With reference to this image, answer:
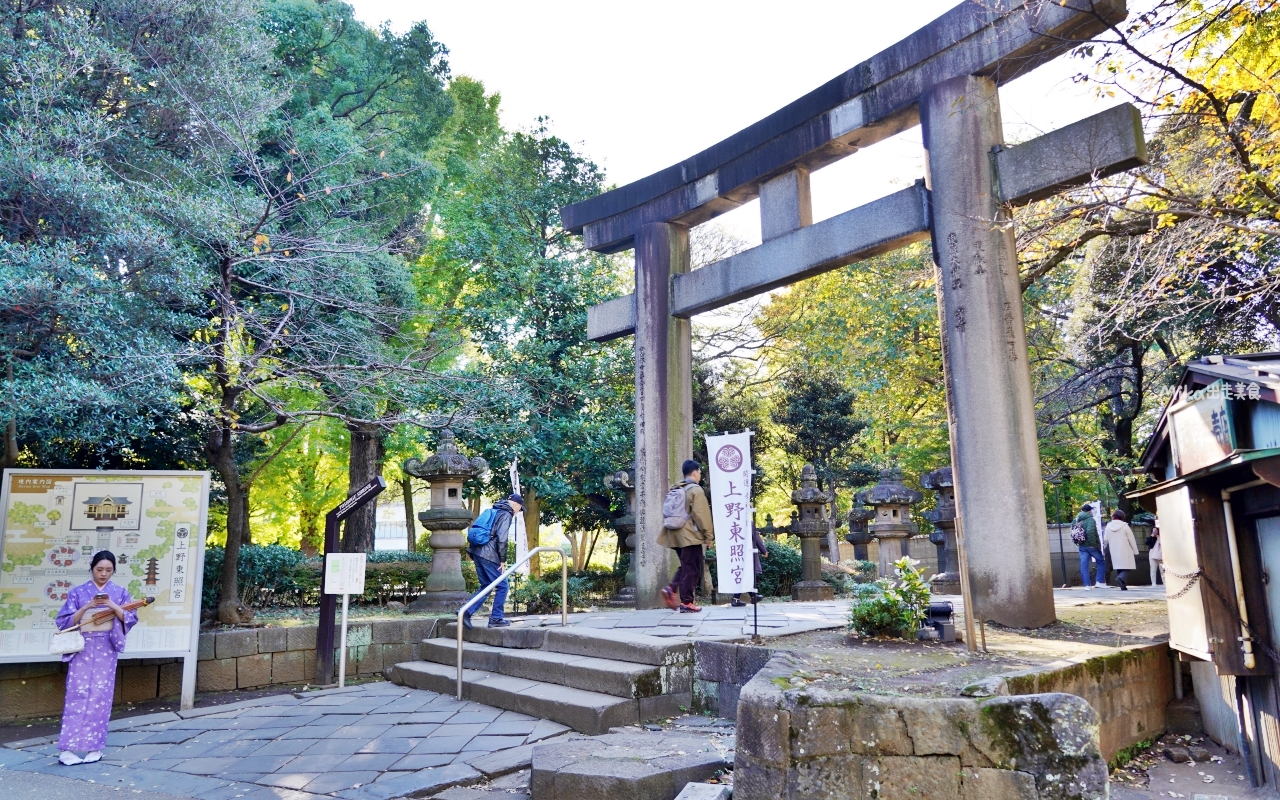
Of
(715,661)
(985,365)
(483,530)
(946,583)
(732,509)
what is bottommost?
(715,661)

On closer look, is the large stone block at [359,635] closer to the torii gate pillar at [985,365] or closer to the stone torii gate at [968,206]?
the stone torii gate at [968,206]

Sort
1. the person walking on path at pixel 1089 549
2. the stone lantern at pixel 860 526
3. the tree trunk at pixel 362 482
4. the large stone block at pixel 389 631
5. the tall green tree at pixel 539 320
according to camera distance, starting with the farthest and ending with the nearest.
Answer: the stone lantern at pixel 860 526
the person walking on path at pixel 1089 549
the tall green tree at pixel 539 320
the tree trunk at pixel 362 482
the large stone block at pixel 389 631

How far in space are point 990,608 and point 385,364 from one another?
7452 millimetres

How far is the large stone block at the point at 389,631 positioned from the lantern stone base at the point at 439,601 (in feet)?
2.31

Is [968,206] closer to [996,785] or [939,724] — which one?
[939,724]

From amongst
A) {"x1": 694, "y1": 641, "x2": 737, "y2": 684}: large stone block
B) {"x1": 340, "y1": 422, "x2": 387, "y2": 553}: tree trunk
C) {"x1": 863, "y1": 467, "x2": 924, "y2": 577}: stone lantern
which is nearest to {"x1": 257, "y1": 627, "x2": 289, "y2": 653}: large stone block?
{"x1": 694, "y1": 641, "x2": 737, "y2": 684}: large stone block

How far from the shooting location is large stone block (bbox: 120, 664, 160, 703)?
25.3 ft

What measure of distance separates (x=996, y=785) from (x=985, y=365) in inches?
172

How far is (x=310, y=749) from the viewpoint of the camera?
221 inches

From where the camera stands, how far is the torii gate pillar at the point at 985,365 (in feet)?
21.5

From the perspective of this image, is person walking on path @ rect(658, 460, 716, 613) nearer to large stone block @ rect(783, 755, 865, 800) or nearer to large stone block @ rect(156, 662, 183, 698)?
large stone block @ rect(783, 755, 865, 800)

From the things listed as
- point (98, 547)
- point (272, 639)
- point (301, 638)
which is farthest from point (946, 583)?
point (98, 547)

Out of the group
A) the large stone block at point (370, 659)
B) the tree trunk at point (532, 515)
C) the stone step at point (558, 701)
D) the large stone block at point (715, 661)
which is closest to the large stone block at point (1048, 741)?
the large stone block at point (715, 661)

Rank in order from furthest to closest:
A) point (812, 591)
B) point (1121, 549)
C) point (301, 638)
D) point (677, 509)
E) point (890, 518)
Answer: point (890, 518), point (1121, 549), point (812, 591), point (301, 638), point (677, 509)
